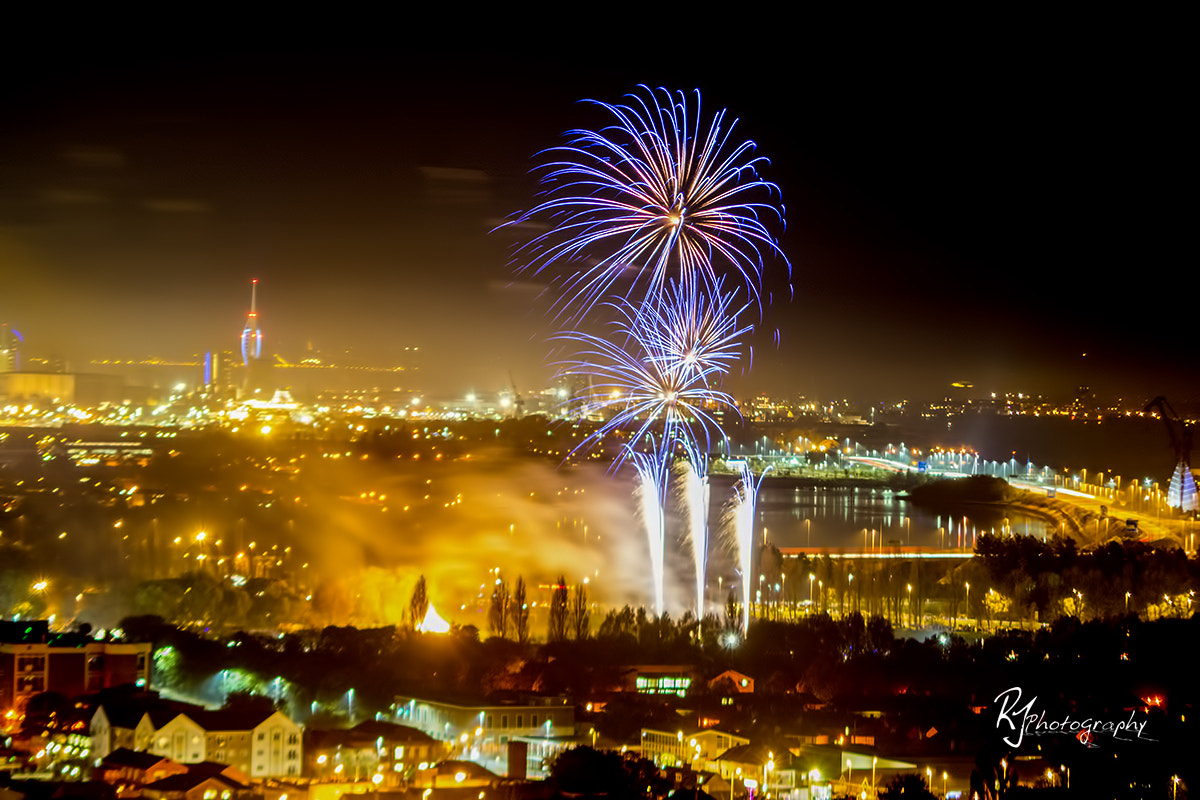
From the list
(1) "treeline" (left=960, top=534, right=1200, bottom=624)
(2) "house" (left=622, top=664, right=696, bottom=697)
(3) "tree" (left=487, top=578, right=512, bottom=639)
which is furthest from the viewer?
(1) "treeline" (left=960, top=534, right=1200, bottom=624)

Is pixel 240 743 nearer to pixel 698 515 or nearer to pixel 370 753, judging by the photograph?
pixel 370 753

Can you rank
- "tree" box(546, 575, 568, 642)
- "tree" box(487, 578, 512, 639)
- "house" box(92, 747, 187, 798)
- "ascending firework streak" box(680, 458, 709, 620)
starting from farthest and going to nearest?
"ascending firework streak" box(680, 458, 709, 620) < "tree" box(487, 578, 512, 639) < "tree" box(546, 575, 568, 642) < "house" box(92, 747, 187, 798)

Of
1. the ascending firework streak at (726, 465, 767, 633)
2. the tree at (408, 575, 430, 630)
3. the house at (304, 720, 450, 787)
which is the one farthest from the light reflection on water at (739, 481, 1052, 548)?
the house at (304, 720, 450, 787)

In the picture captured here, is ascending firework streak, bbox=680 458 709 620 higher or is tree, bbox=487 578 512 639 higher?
ascending firework streak, bbox=680 458 709 620

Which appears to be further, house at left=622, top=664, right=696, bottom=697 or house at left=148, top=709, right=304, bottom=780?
house at left=622, top=664, right=696, bottom=697

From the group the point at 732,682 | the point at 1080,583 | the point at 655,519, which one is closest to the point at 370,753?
the point at 732,682

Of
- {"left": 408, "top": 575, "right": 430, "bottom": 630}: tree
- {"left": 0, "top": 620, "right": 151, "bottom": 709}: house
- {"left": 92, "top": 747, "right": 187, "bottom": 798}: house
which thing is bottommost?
{"left": 92, "top": 747, "right": 187, "bottom": 798}: house

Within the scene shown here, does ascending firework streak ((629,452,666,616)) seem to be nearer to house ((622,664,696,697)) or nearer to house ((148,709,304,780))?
house ((622,664,696,697))

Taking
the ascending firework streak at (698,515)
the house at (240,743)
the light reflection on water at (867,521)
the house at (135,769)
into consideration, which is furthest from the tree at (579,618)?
the light reflection on water at (867,521)

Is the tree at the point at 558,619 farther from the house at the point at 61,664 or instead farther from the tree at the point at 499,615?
the house at the point at 61,664
